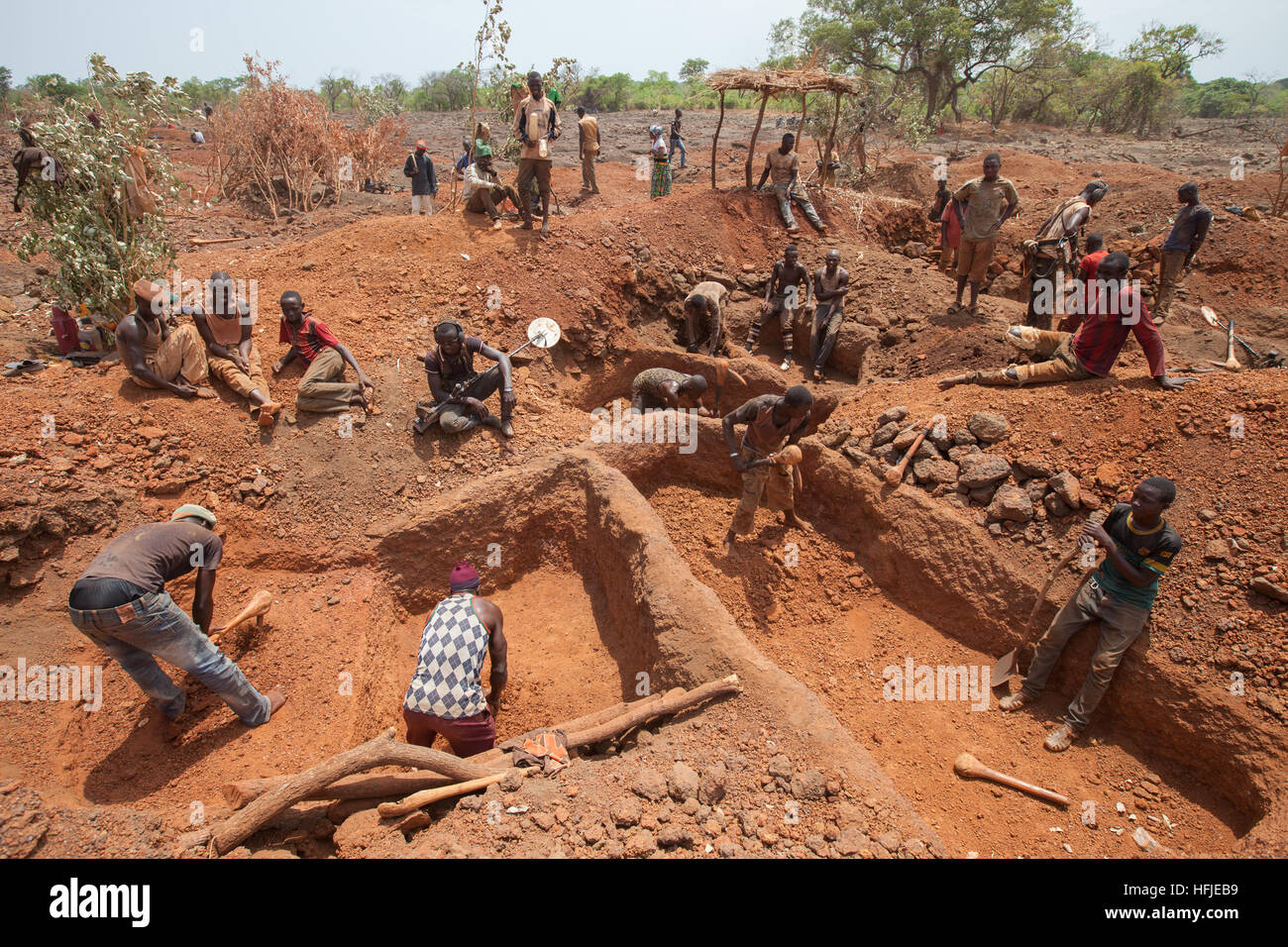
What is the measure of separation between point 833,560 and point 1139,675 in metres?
2.31

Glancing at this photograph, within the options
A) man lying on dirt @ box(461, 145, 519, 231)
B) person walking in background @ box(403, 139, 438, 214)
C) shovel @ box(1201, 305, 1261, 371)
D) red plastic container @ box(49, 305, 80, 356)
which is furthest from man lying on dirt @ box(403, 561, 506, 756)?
person walking in background @ box(403, 139, 438, 214)

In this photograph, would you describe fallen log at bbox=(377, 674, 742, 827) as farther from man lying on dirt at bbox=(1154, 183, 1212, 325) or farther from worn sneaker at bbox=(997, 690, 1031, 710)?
man lying on dirt at bbox=(1154, 183, 1212, 325)

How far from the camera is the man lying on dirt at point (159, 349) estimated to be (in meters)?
5.33

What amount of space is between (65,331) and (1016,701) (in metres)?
9.18

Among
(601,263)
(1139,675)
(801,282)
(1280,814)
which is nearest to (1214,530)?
(1139,675)

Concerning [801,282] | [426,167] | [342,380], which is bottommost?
[342,380]

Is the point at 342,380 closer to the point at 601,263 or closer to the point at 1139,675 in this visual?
the point at 601,263

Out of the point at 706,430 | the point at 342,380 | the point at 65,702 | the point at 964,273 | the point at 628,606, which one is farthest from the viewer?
the point at 964,273

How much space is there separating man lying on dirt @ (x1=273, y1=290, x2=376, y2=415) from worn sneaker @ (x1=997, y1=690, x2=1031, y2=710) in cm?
595

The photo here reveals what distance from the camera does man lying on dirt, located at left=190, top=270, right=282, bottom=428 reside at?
5727 mm

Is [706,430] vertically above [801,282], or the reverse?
[801,282]

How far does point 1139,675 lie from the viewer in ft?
13.5

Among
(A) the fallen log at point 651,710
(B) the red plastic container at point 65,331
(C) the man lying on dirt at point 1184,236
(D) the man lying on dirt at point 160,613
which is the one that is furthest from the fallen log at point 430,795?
(C) the man lying on dirt at point 1184,236

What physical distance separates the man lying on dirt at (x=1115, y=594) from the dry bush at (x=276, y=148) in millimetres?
13919
